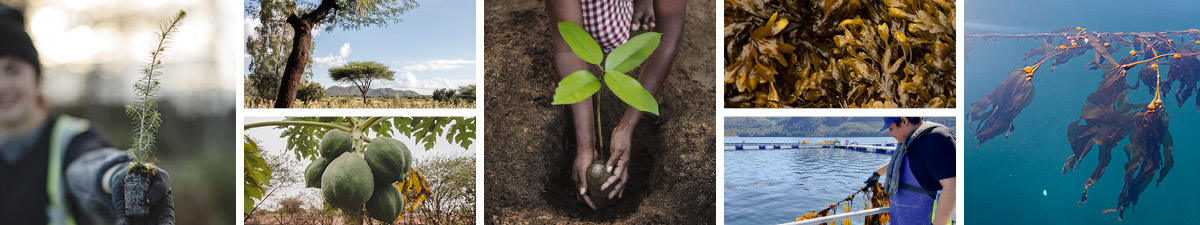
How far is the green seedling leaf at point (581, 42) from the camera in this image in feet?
4.90

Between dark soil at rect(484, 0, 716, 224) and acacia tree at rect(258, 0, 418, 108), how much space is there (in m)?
0.27

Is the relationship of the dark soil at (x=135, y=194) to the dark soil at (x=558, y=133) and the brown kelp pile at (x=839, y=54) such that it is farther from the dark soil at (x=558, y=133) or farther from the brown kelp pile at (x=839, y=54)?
the brown kelp pile at (x=839, y=54)

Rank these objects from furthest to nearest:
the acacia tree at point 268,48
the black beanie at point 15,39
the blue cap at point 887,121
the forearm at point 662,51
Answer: the blue cap at point 887,121 < the forearm at point 662,51 < the acacia tree at point 268,48 < the black beanie at point 15,39

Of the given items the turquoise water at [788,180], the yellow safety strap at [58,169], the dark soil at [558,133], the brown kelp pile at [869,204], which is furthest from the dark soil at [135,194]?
the brown kelp pile at [869,204]

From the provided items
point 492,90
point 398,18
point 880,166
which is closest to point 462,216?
point 492,90

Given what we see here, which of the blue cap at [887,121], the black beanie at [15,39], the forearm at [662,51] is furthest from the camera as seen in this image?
the blue cap at [887,121]

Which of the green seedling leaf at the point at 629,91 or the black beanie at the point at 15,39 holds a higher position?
the black beanie at the point at 15,39

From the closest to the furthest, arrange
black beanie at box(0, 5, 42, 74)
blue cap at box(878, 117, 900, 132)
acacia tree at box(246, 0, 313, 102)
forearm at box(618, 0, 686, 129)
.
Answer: black beanie at box(0, 5, 42, 74), acacia tree at box(246, 0, 313, 102), forearm at box(618, 0, 686, 129), blue cap at box(878, 117, 900, 132)

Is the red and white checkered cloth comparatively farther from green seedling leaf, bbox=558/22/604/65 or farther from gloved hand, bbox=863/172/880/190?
gloved hand, bbox=863/172/880/190

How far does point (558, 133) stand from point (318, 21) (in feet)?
2.15

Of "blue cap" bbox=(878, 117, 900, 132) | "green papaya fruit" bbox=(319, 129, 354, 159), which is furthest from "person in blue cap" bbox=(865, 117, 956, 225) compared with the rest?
"green papaya fruit" bbox=(319, 129, 354, 159)

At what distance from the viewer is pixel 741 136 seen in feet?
5.26

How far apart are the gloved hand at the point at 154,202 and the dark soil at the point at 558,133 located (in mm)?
742

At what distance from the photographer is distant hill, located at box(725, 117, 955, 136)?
160 centimetres
